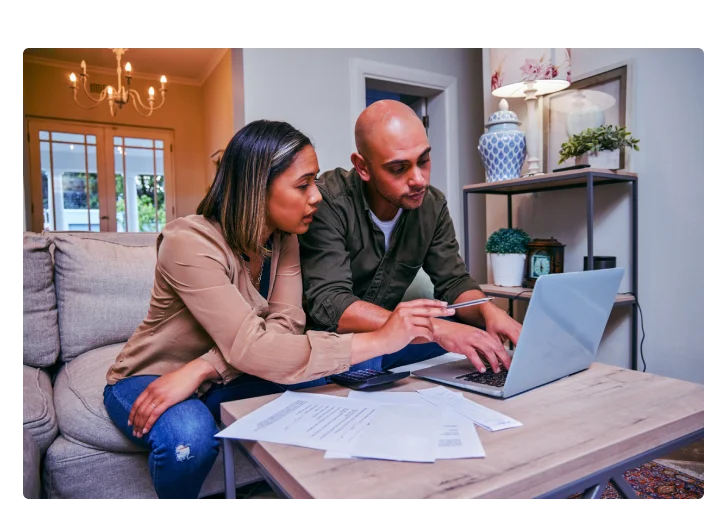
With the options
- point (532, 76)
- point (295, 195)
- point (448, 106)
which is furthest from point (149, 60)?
point (295, 195)

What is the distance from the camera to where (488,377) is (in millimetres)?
929

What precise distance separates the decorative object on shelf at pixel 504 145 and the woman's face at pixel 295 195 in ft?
4.57

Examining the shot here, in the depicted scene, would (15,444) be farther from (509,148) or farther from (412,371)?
(509,148)

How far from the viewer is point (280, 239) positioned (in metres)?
1.19

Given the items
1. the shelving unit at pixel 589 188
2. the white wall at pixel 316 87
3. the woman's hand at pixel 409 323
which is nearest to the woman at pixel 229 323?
the woman's hand at pixel 409 323

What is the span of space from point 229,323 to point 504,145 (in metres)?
1.72

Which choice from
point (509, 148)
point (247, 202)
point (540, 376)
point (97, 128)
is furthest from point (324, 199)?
point (97, 128)

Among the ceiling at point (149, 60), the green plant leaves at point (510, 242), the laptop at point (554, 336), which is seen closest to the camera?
the laptop at point (554, 336)

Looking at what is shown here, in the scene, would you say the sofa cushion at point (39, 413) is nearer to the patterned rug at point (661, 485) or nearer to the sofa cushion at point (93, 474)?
the sofa cushion at point (93, 474)

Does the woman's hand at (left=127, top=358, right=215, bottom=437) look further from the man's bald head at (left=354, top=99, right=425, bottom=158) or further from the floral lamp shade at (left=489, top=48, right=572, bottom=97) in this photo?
the floral lamp shade at (left=489, top=48, right=572, bottom=97)

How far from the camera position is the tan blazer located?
883mm

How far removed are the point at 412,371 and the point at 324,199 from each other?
57cm

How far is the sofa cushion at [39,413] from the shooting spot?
1.13 meters

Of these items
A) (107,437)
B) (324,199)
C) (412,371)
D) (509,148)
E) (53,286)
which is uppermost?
(509,148)
